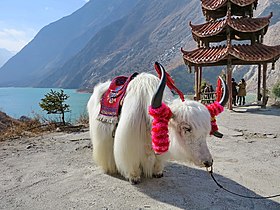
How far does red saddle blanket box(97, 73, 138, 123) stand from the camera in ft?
10.2

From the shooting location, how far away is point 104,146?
10.6 feet

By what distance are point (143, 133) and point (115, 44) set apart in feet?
348

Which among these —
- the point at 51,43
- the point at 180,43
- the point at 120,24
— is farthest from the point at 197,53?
the point at 51,43

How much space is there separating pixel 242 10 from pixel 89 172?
951cm

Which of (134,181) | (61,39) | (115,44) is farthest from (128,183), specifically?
(61,39)

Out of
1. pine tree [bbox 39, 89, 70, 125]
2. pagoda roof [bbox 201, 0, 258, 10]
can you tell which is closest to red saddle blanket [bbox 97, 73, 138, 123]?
pine tree [bbox 39, 89, 70, 125]

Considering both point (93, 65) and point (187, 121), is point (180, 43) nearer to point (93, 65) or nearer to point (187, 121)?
point (93, 65)

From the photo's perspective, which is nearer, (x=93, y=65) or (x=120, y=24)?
(x=93, y=65)

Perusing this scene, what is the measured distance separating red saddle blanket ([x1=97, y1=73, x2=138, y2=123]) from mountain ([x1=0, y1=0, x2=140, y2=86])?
118 m

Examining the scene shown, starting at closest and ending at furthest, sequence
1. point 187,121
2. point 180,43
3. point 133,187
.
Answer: point 187,121 → point 133,187 → point 180,43

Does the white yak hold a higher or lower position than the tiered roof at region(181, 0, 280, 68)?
lower

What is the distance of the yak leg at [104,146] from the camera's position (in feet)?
10.5

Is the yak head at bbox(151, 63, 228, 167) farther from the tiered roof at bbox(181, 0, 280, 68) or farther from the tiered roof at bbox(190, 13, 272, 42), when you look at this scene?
the tiered roof at bbox(190, 13, 272, 42)

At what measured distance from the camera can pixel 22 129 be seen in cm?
670
